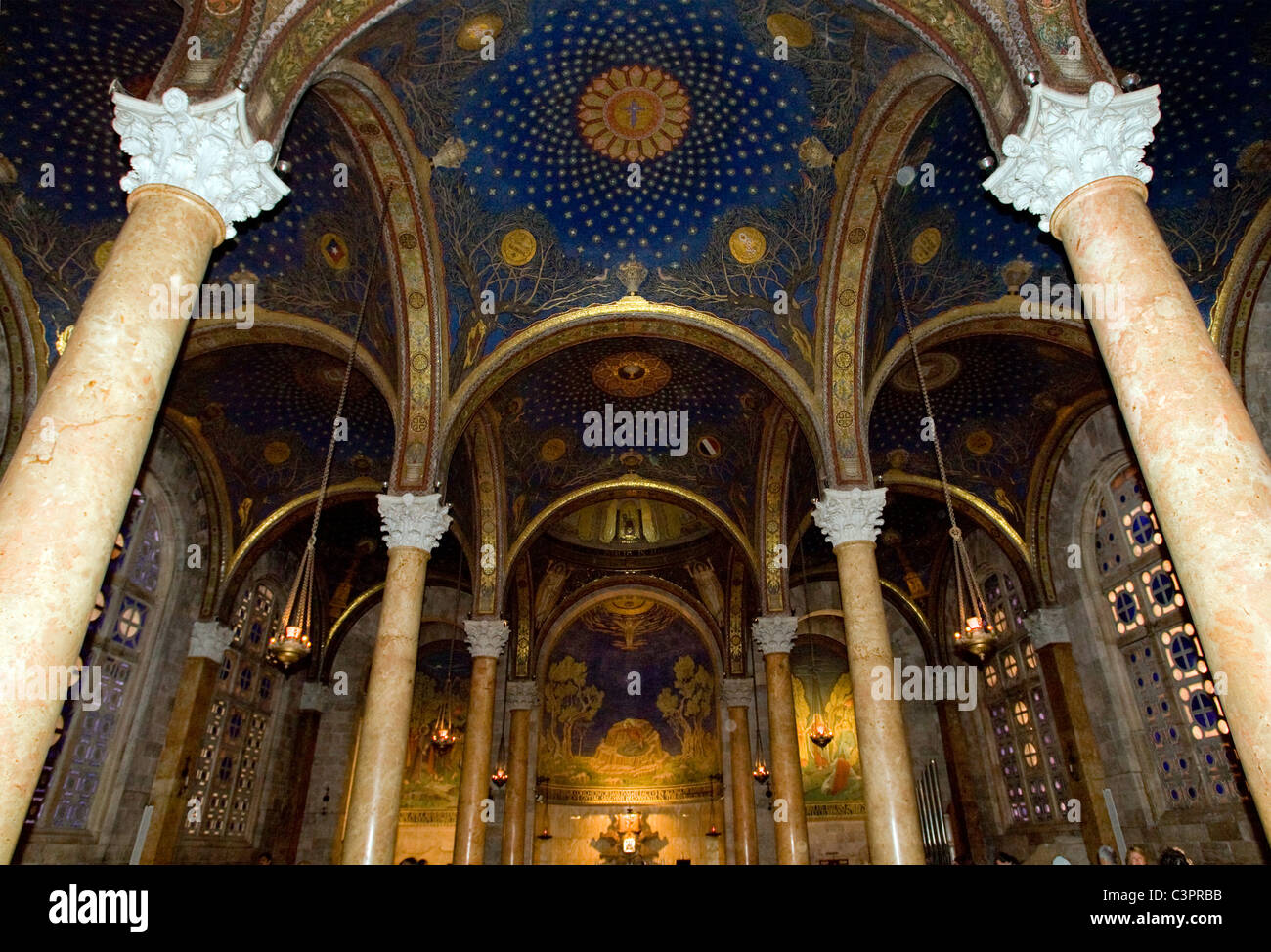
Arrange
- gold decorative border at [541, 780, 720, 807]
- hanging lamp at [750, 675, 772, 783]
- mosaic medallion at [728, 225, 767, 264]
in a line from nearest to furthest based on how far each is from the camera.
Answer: mosaic medallion at [728, 225, 767, 264]
hanging lamp at [750, 675, 772, 783]
gold decorative border at [541, 780, 720, 807]

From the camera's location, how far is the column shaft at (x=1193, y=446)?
11.3ft

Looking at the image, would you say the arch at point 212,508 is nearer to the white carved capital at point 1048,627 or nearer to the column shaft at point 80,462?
the column shaft at point 80,462

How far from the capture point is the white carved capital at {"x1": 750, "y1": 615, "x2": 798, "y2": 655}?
13641 millimetres

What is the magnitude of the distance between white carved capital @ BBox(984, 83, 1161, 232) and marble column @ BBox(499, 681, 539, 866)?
1518 cm

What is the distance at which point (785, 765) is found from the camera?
41.9 ft

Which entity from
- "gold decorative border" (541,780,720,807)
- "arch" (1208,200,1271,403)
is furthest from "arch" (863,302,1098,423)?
"gold decorative border" (541,780,720,807)

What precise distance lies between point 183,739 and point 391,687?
744 cm

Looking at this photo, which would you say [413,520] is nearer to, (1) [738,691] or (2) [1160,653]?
(2) [1160,653]

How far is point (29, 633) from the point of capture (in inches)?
132

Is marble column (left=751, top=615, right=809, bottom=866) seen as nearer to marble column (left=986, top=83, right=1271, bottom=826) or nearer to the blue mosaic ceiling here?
the blue mosaic ceiling

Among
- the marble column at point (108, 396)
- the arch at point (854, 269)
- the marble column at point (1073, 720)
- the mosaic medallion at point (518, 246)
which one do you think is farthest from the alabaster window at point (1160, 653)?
the marble column at point (108, 396)

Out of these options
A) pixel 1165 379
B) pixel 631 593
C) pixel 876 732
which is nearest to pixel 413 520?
pixel 876 732
